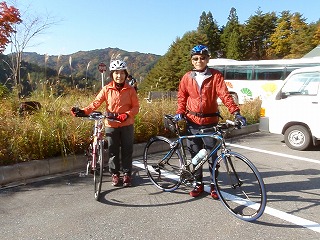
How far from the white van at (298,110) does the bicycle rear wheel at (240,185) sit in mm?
3103

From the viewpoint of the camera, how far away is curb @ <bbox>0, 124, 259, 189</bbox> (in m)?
3.98

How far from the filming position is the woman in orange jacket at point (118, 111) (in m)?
3.65

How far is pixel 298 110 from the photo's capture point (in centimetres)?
584

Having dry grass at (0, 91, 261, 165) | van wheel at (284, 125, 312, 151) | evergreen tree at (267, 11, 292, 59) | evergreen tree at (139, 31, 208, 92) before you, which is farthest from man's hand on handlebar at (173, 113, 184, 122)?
evergreen tree at (267, 11, 292, 59)

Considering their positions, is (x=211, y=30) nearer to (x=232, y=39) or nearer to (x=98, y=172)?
(x=232, y=39)

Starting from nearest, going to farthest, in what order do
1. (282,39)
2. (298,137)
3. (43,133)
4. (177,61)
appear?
(43,133) < (298,137) < (282,39) < (177,61)

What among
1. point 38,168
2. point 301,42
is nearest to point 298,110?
point 38,168

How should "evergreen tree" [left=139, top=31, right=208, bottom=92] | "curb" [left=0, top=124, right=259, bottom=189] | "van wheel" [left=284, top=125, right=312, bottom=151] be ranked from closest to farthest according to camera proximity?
"curb" [left=0, top=124, right=259, bottom=189] < "van wheel" [left=284, top=125, right=312, bottom=151] < "evergreen tree" [left=139, top=31, right=208, bottom=92]

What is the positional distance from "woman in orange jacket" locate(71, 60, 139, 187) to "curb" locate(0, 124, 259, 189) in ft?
3.35

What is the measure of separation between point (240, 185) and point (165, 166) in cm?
113

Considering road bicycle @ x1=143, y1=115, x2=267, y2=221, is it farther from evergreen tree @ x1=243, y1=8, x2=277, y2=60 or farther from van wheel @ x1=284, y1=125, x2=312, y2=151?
evergreen tree @ x1=243, y1=8, x2=277, y2=60

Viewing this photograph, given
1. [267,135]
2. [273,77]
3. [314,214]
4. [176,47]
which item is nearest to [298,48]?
[176,47]

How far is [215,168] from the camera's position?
3.23 m

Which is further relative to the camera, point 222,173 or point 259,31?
point 259,31
